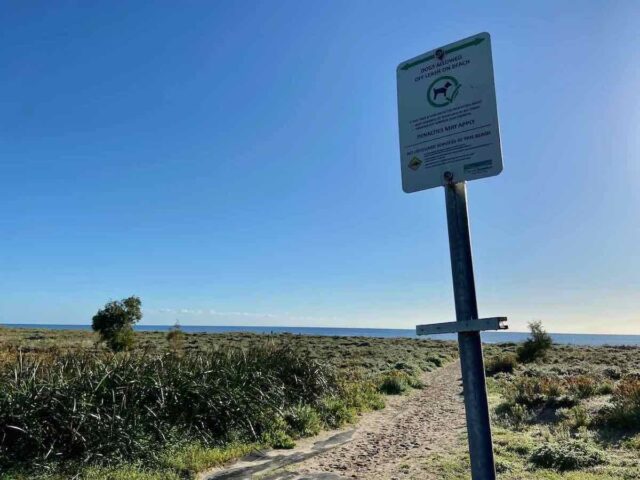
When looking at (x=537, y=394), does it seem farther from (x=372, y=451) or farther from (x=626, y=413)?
(x=372, y=451)

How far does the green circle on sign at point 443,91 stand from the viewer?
251cm

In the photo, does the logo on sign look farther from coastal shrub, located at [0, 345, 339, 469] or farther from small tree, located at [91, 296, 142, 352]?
small tree, located at [91, 296, 142, 352]

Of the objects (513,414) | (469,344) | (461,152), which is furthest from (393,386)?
(461,152)

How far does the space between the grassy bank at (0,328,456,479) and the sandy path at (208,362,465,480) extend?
19.7 inches

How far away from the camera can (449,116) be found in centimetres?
250

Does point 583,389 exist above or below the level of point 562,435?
above

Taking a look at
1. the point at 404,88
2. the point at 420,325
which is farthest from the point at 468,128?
the point at 420,325

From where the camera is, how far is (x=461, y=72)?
2.51m

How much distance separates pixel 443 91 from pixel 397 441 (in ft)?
28.7

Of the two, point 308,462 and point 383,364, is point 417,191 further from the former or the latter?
point 383,364

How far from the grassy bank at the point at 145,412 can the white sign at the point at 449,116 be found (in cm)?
613

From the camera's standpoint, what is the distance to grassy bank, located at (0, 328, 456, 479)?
6.72 metres

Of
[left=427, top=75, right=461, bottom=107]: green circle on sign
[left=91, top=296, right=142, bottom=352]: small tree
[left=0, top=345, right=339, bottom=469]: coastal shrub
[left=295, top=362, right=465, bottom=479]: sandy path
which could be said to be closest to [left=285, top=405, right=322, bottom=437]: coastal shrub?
[left=0, top=345, right=339, bottom=469]: coastal shrub

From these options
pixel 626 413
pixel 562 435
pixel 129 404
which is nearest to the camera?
pixel 129 404
